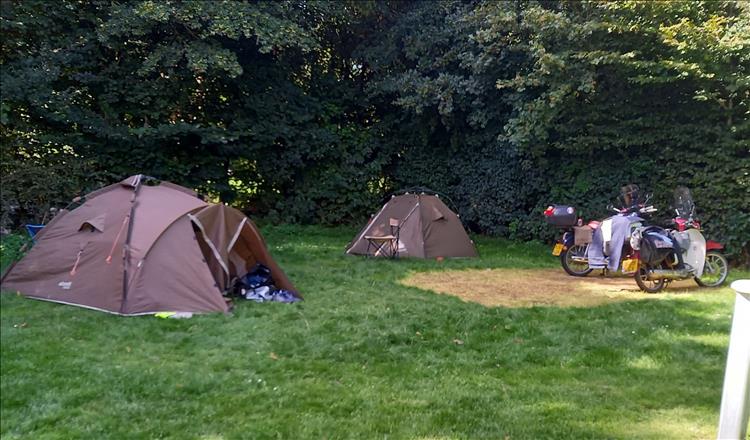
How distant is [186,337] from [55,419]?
1568 mm

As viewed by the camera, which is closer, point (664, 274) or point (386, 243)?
point (664, 274)

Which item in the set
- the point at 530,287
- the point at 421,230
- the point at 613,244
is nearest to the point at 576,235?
the point at 613,244

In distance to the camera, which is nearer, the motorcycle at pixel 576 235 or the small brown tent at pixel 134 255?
the small brown tent at pixel 134 255

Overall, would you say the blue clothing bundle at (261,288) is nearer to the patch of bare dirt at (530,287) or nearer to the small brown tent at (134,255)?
the small brown tent at (134,255)

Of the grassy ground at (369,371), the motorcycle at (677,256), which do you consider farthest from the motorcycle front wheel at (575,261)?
the grassy ground at (369,371)

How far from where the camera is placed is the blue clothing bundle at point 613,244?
7.29 meters

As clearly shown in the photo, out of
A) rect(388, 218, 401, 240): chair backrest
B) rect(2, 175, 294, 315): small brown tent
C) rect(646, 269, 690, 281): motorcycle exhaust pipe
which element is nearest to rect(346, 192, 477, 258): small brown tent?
rect(388, 218, 401, 240): chair backrest

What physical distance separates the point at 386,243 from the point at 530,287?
109 inches

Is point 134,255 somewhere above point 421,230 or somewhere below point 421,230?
below

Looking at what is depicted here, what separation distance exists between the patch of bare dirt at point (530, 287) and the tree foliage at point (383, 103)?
201 cm

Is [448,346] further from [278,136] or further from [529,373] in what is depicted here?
[278,136]

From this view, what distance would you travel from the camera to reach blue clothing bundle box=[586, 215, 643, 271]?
23.9 feet

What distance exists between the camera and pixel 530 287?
732cm

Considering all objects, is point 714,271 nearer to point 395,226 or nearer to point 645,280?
point 645,280
